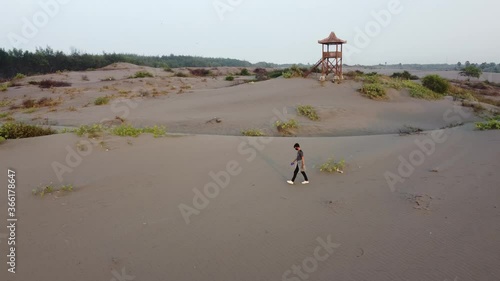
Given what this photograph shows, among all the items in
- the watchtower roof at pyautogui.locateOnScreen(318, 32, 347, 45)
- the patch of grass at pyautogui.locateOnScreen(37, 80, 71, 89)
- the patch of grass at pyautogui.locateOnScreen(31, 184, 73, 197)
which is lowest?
the patch of grass at pyautogui.locateOnScreen(31, 184, 73, 197)

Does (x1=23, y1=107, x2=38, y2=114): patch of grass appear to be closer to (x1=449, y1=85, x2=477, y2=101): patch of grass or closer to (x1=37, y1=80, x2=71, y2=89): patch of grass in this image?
(x1=37, y1=80, x2=71, y2=89): patch of grass

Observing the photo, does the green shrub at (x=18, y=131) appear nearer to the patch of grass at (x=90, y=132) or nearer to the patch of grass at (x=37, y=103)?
the patch of grass at (x=90, y=132)

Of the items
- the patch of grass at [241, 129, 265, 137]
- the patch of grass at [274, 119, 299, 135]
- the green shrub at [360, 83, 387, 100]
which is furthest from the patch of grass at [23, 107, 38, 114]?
the green shrub at [360, 83, 387, 100]

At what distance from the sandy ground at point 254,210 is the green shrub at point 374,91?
7.67 meters

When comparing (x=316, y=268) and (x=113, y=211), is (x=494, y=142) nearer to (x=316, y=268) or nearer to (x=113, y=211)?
(x=316, y=268)

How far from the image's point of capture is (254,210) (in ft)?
17.7

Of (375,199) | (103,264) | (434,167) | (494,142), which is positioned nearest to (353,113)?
(494,142)

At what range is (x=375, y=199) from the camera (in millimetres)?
5637

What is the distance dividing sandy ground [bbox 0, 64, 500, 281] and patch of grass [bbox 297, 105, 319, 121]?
4296 mm

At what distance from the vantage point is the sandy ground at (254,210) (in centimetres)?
398

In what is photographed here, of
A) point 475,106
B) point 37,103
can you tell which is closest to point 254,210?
point 475,106

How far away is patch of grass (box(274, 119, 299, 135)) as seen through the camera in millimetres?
12148

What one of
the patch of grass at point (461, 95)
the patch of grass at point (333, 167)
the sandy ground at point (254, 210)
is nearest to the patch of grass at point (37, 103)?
the sandy ground at point (254, 210)

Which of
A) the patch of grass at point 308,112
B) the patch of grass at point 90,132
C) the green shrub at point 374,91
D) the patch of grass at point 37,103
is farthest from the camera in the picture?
the patch of grass at point 37,103
